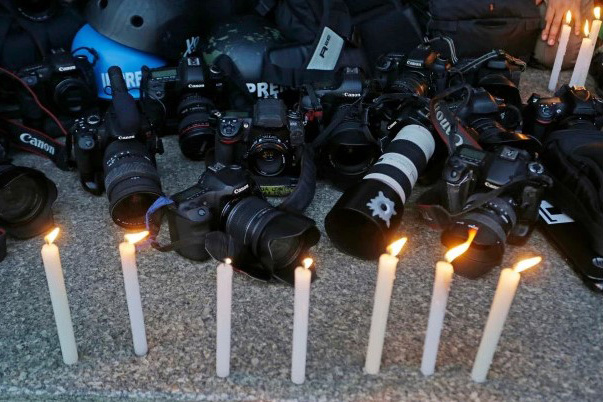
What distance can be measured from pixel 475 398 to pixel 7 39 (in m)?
2.22

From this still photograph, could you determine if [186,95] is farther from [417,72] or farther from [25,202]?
[417,72]

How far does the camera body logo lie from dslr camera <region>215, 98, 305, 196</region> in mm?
699

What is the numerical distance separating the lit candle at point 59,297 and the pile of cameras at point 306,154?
0.36 meters

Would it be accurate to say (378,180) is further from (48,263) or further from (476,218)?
(48,263)

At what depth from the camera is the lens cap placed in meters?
1.74

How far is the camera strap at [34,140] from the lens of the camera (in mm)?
2318

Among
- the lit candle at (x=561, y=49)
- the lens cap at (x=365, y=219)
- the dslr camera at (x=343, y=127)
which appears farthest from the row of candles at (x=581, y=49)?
the lens cap at (x=365, y=219)

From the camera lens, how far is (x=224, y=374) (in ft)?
4.83

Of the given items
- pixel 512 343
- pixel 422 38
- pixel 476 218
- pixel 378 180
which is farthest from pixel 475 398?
pixel 422 38

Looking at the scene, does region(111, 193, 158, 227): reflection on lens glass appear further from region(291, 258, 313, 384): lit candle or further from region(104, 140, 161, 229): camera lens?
region(291, 258, 313, 384): lit candle

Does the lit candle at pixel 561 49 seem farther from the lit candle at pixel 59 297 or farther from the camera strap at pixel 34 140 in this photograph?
the lit candle at pixel 59 297

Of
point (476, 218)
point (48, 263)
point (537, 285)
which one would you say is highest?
point (48, 263)


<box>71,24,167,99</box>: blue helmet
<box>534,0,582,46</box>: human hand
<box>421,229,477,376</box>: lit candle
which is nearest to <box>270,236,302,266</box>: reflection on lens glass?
<box>421,229,477,376</box>: lit candle

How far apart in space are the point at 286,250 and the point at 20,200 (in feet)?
2.59
